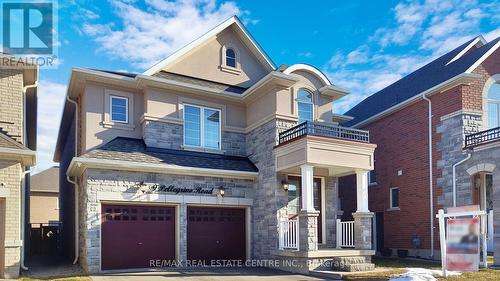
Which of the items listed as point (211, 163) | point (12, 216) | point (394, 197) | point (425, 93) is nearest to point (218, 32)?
point (211, 163)

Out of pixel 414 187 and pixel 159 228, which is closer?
pixel 159 228

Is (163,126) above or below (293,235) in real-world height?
above

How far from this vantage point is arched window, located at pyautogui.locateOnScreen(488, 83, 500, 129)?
16.9 m

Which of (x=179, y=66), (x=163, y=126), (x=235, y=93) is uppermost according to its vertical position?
(x=179, y=66)

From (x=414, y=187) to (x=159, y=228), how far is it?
35.5 feet

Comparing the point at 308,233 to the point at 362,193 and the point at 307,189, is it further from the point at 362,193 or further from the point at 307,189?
the point at 362,193

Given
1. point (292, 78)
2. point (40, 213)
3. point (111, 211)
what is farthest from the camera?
point (40, 213)

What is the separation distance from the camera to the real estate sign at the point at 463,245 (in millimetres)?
10023

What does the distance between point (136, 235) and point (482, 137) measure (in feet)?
41.3

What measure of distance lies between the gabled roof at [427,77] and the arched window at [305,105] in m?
4.92

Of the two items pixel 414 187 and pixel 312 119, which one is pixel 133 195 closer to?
pixel 312 119

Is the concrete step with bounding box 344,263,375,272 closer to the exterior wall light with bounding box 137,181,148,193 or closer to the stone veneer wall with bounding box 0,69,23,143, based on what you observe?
the exterior wall light with bounding box 137,181,148,193

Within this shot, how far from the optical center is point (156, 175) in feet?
47.5

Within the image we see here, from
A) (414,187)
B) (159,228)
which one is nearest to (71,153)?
(159,228)
